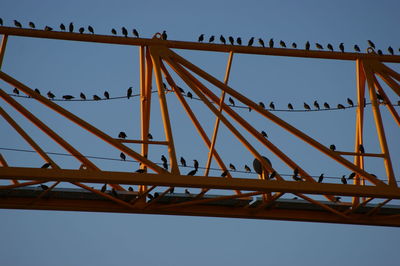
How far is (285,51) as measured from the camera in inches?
1272

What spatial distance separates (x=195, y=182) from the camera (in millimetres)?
26984

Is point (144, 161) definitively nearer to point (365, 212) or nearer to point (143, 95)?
point (143, 95)

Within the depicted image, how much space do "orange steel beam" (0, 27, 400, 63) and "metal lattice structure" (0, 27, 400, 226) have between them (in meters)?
0.03

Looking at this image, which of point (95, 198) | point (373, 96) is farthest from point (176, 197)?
point (373, 96)

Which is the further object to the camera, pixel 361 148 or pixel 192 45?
pixel 361 148

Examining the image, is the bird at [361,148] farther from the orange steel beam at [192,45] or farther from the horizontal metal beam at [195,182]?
the horizontal metal beam at [195,182]

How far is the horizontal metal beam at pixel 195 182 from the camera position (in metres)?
26.2

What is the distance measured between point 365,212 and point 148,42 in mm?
9227

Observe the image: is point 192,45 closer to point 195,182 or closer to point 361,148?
point 195,182

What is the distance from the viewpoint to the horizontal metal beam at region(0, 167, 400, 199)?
1030 inches

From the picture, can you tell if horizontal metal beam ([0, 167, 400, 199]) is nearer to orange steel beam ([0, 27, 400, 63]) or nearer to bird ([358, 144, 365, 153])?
bird ([358, 144, 365, 153])

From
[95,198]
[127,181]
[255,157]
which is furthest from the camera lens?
[95,198]

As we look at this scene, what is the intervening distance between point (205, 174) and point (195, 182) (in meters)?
3.14

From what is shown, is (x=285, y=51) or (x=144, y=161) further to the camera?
(x=285, y=51)
